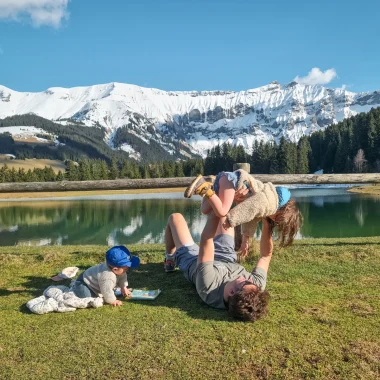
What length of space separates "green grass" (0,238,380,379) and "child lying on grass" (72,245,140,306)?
198 mm

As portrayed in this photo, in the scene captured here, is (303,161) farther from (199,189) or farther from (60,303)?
(60,303)

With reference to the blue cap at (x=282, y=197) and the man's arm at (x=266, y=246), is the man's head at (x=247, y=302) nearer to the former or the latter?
the man's arm at (x=266, y=246)

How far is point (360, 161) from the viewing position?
87.2 meters

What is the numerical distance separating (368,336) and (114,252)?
9.45 ft

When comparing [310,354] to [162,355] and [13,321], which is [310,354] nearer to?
[162,355]

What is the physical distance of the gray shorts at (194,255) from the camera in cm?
499

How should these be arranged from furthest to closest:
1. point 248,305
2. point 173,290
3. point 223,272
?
point 173,290 < point 223,272 < point 248,305

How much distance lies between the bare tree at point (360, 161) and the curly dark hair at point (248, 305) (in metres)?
91.3

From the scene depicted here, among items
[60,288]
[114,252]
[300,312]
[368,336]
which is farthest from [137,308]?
[368,336]

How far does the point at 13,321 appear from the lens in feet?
13.3

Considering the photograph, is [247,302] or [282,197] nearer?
[247,302]

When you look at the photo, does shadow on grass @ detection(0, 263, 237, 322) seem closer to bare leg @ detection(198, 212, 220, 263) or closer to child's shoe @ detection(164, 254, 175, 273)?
child's shoe @ detection(164, 254, 175, 273)

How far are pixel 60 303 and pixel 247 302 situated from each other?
2193 mm

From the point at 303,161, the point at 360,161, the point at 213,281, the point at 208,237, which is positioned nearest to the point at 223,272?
the point at 213,281
